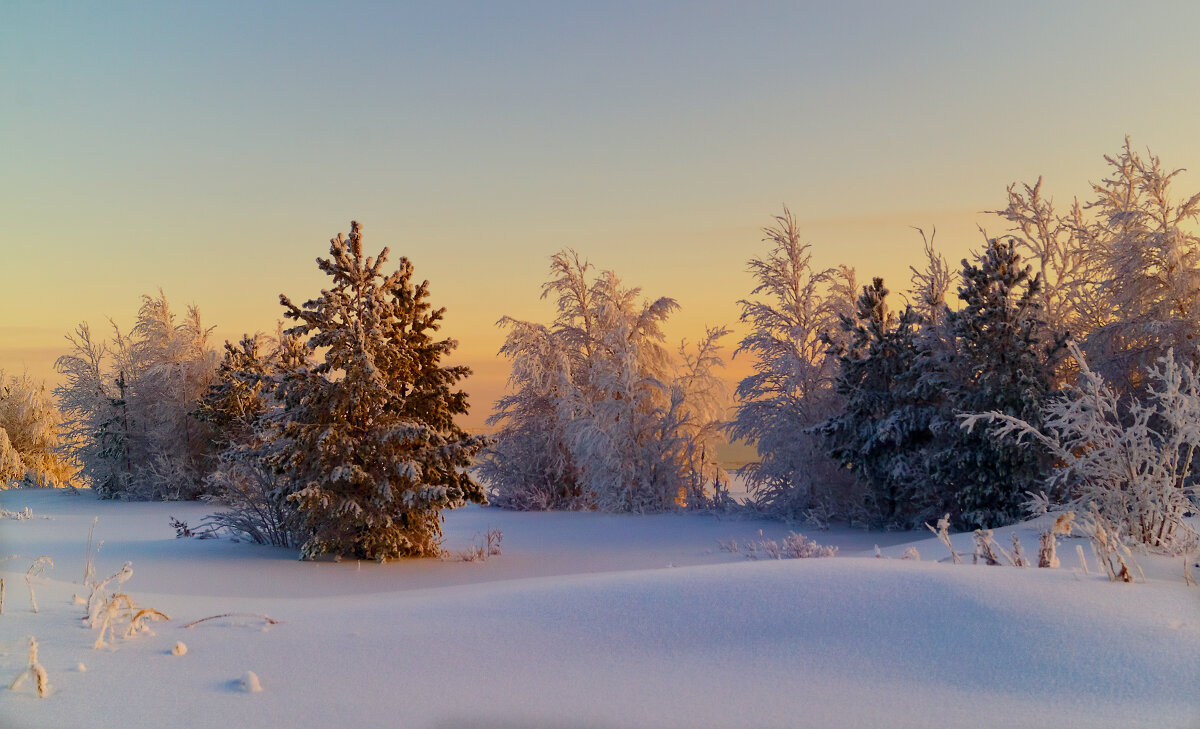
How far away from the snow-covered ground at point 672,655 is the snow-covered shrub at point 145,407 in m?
19.4

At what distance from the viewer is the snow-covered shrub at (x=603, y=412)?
20688 mm

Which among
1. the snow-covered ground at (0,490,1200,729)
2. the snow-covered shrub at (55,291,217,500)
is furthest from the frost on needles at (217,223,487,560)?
the snow-covered shrub at (55,291,217,500)

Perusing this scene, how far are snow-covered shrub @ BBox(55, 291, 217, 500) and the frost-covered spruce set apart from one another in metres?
13.4

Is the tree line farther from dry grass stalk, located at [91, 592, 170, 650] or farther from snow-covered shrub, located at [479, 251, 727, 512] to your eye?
dry grass stalk, located at [91, 592, 170, 650]

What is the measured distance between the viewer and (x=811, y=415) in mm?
18438

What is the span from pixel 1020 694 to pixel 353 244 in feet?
34.3

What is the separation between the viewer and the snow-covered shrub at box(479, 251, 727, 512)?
20.7 m

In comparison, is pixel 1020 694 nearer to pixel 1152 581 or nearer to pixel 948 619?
pixel 948 619

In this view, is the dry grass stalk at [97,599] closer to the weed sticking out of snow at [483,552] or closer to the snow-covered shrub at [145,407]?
the weed sticking out of snow at [483,552]

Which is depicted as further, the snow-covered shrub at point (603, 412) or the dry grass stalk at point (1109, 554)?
the snow-covered shrub at point (603, 412)

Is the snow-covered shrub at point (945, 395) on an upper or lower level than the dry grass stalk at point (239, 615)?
upper

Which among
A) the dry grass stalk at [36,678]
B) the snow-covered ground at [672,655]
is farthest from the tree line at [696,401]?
the dry grass stalk at [36,678]

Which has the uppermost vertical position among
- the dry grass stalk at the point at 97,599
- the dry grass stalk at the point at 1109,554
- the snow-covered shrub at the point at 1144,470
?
the snow-covered shrub at the point at 1144,470

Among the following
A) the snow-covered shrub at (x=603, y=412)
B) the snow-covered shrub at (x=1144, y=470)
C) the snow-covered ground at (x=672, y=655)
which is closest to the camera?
the snow-covered ground at (x=672, y=655)
